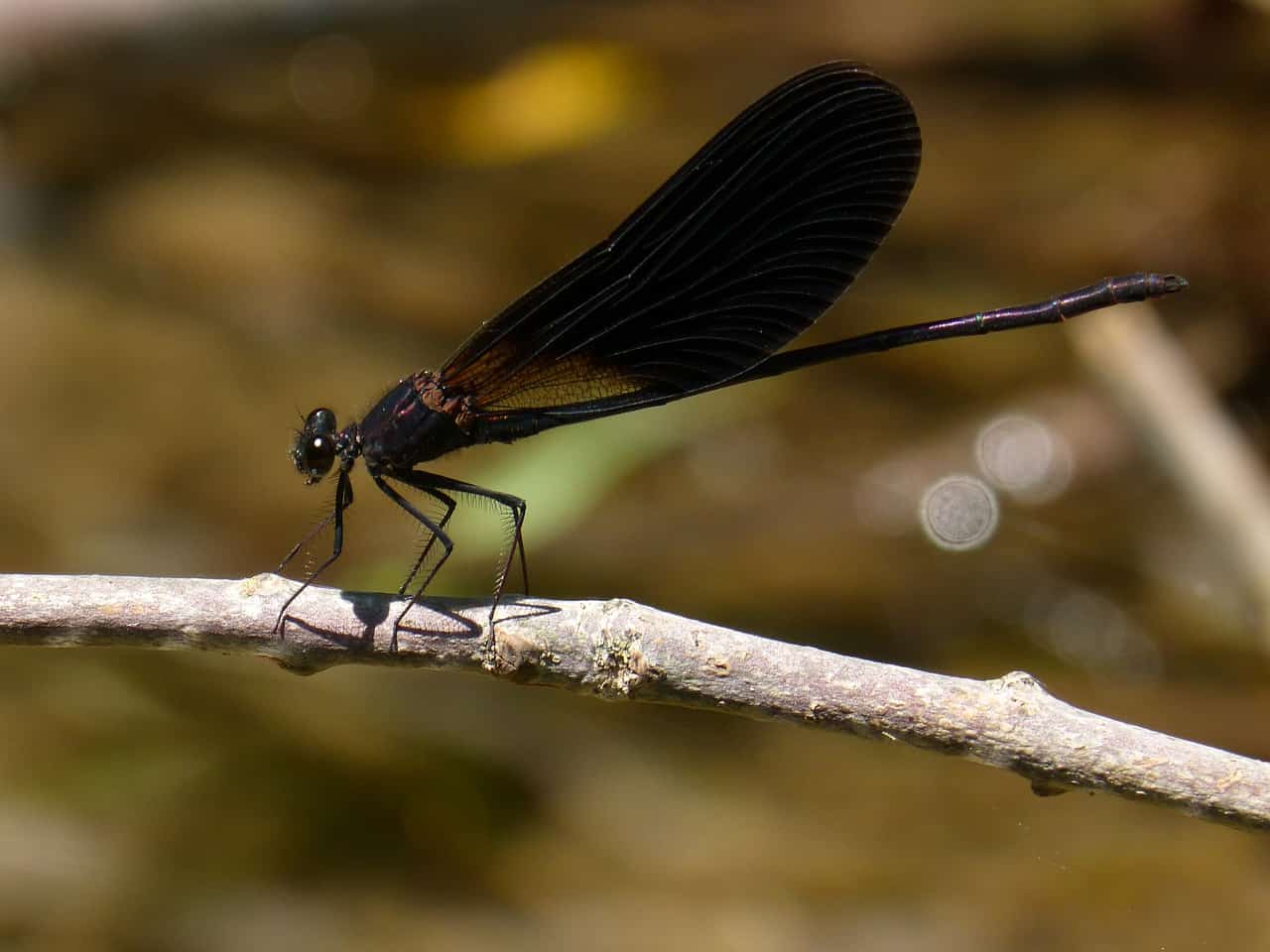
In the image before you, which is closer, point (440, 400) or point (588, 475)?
point (440, 400)

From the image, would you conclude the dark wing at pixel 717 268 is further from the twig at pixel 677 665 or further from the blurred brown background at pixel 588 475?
the blurred brown background at pixel 588 475

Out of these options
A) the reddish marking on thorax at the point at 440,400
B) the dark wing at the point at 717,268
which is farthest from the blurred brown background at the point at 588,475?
the dark wing at the point at 717,268

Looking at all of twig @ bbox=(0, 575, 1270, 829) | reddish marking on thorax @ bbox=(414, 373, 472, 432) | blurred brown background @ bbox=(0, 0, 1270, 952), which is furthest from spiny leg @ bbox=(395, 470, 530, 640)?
blurred brown background @ bbox=(0, 0, 1270, 952)

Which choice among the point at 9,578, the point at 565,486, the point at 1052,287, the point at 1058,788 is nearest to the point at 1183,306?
the point at 1052,287

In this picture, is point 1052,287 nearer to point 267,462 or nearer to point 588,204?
point 588,204

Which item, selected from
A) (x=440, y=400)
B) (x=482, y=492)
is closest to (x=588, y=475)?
(x=440, y=400)

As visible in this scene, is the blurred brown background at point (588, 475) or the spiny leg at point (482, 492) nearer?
the spiny leg at point (482, 492)

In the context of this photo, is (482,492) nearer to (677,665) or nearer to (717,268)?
(717,268)
